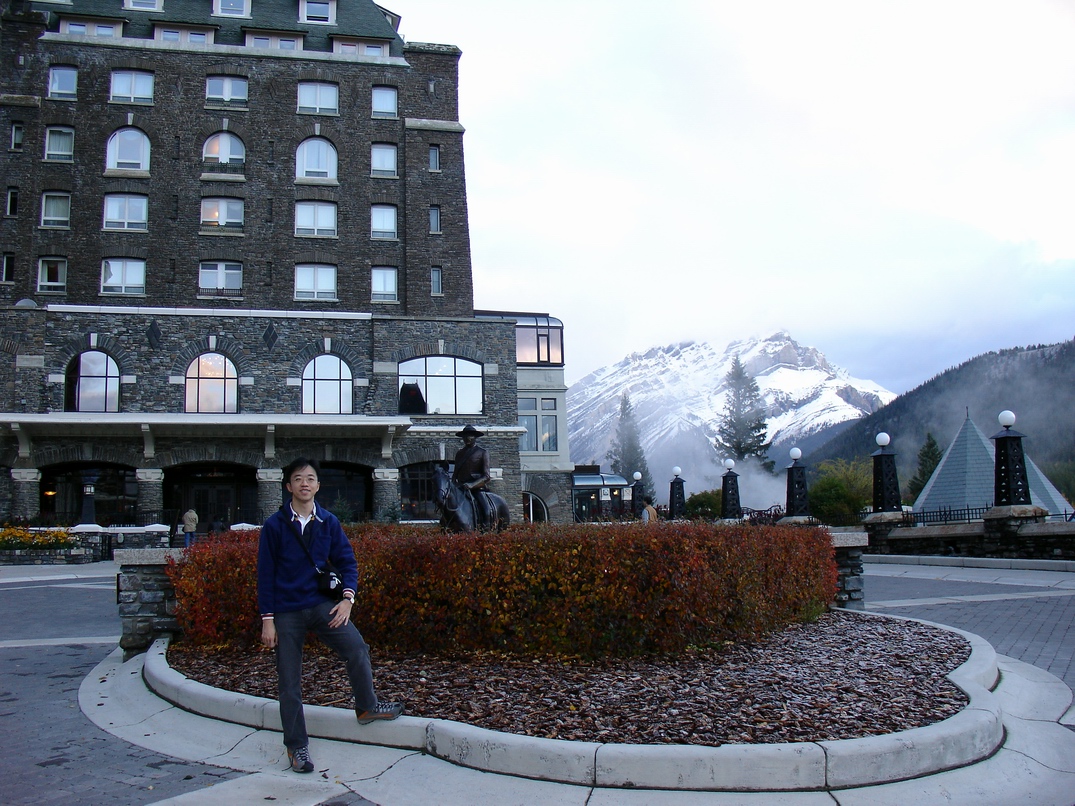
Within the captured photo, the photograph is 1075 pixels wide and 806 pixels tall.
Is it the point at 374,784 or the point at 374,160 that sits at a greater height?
the point at 374,160

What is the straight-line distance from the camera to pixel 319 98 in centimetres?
3844

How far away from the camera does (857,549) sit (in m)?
11.7

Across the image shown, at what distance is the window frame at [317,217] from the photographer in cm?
3741

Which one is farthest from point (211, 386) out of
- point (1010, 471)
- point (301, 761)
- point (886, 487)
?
point (301, 761)

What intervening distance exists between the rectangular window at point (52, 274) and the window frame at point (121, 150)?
474 cm

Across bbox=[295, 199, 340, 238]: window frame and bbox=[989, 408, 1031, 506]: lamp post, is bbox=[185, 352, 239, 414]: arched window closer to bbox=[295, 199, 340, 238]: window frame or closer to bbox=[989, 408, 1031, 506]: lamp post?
bbox=[295, 199, 340, 238]: window frame

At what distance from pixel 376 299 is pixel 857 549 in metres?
29.3

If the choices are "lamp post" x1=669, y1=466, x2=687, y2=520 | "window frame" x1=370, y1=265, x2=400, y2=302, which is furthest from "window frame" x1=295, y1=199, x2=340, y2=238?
"lamp post" x1=669, y1=466, x2=687, y2=520

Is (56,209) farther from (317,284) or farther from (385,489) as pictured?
(385,489)

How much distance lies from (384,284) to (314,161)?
21.9 feet

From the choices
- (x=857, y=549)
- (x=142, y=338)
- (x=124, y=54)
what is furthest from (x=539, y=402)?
(x=857, y=549)

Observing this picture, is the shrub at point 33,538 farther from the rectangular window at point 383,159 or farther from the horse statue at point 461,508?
the horse statue at point 461,508

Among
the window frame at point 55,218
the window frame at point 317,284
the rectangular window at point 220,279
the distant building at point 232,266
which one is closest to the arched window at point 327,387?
the distant building at point 232,266

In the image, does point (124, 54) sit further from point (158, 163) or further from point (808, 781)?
point (808, 781)
